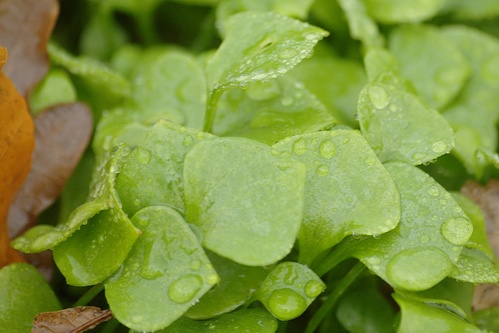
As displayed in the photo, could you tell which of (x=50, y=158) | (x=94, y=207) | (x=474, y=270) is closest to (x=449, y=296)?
(x=474, y=270)

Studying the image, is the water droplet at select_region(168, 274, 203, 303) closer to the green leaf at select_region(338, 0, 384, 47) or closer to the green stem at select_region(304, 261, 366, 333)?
the green stem at select_region(304, 261, 366, 333)

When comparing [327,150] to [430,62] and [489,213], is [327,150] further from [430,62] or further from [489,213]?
[430,62]

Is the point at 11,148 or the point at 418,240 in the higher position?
the point at 11,148

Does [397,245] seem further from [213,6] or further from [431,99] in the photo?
[213,6]

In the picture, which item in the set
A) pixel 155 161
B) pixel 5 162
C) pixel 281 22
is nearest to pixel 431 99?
pixel 281 22

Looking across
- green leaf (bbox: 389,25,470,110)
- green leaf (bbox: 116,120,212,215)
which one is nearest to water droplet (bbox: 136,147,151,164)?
green leaf (bbox: 116,120,212,215)

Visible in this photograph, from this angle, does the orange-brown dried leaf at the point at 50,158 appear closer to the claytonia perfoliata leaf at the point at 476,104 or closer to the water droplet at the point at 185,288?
the water droplet at the point at 185,288
